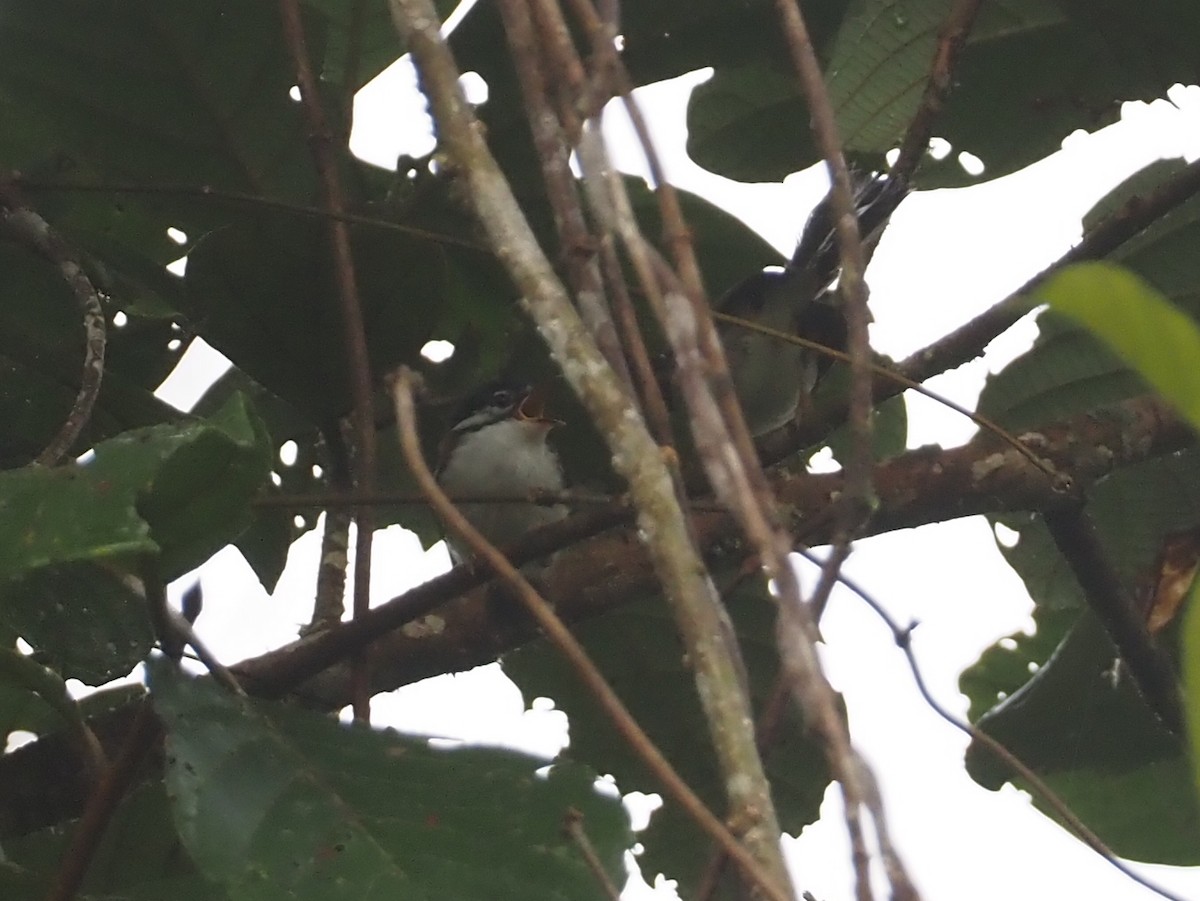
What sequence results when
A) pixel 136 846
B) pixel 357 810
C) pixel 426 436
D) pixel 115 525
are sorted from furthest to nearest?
pixel 426 436 → pixel 136 846 → pixel 357 810 → pixel 115 525

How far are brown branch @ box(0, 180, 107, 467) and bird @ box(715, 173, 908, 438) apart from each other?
67cm

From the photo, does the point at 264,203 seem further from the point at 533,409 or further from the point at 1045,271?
the point at 533,409

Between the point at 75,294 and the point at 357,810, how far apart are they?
24.7 inches

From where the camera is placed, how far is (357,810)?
91cm

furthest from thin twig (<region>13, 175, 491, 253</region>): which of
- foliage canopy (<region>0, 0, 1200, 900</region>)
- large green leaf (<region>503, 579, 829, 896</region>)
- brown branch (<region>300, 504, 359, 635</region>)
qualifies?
large green leaf (<region>503, 579, 829, 896</region>)

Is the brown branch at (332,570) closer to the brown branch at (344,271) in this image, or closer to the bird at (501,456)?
the brown branch at (344,271)

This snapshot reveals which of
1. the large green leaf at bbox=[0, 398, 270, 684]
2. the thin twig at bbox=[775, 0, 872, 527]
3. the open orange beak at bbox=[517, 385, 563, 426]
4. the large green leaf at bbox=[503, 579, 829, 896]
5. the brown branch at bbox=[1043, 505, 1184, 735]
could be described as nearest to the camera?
the thin twig at bbox=[775, 0, 872, 527]

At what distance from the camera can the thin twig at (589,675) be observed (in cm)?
44

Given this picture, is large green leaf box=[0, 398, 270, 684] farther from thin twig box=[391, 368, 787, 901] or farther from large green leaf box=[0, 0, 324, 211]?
large green leaf box=[0, 0, 324, 211]

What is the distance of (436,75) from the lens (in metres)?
0.73

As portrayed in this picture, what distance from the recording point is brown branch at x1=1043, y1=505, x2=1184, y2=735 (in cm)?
133

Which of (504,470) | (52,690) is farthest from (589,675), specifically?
(504,470)

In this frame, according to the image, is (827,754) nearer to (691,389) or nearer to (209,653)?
(691,389)

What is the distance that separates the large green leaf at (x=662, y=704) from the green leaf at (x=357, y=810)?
0.64 metres
